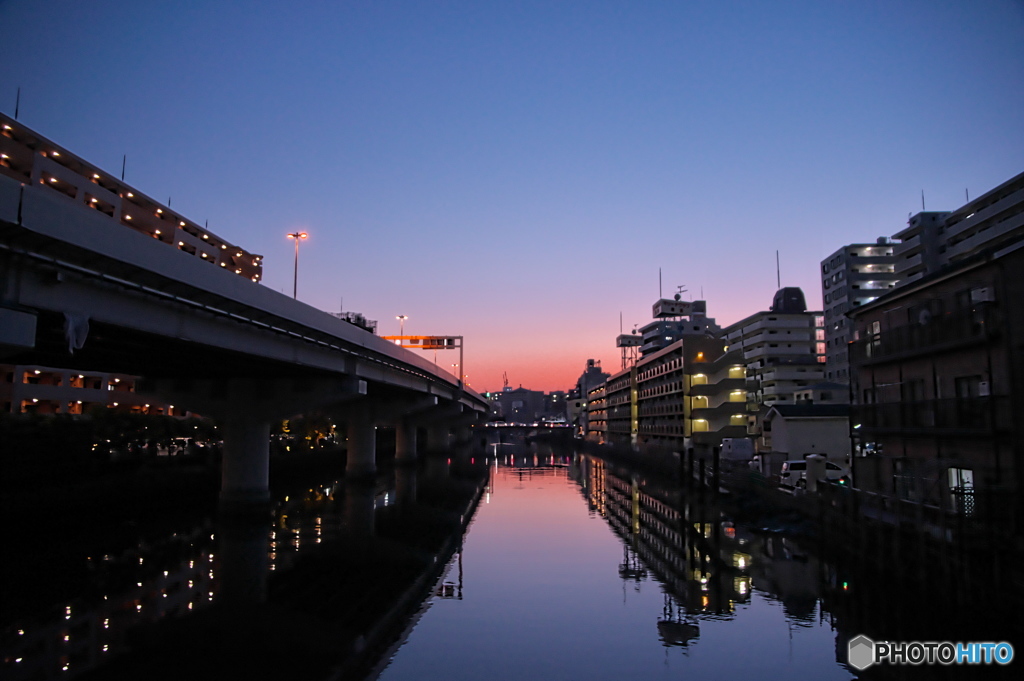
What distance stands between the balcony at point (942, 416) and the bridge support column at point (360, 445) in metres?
36.2

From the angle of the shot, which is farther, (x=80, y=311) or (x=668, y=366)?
(x=668, y=366)

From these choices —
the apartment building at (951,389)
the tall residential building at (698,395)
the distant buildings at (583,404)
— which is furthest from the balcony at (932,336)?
the distant buildings at (583,404)

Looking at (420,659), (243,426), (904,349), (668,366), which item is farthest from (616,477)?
(420,659)

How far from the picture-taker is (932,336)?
67.8 feet

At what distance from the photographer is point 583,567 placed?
23.6m

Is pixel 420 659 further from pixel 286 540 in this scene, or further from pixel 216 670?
pixel 286 540

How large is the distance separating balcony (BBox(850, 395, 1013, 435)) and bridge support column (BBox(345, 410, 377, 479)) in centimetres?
3619

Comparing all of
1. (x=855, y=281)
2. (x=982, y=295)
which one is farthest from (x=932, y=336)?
(x=855, y=281)

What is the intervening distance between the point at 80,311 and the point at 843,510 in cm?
2246

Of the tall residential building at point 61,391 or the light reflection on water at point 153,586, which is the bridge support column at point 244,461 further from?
the tall residential building at point 61,391

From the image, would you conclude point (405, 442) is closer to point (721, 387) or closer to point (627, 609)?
point (721, 387)

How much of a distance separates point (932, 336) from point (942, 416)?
2.44 meters

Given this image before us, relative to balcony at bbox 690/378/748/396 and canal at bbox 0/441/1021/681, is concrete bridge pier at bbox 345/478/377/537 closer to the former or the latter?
canal at bbox 0/441/1021/681

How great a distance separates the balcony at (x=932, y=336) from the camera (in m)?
18.2
